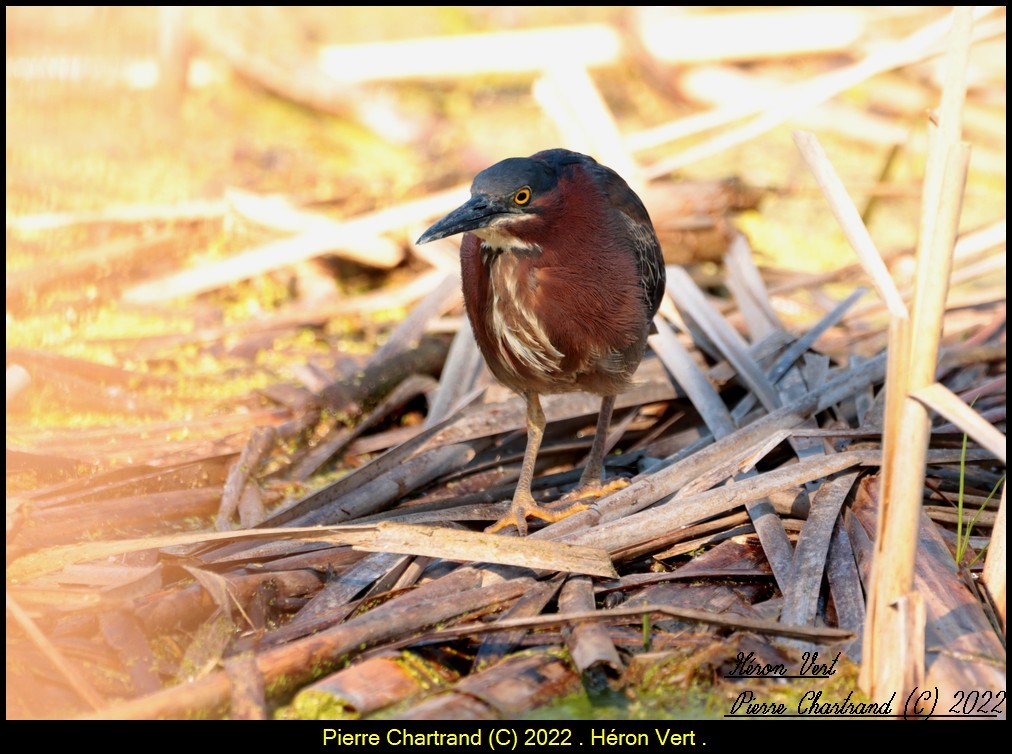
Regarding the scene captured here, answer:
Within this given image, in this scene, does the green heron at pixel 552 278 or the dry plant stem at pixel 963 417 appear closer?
the dry plant stem at pixel 963 417

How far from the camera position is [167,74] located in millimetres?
8625

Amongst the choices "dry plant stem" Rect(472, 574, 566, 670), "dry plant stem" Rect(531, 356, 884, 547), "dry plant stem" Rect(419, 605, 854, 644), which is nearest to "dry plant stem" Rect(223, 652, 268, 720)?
"dry plant stem" Rect(419, 605, 854, 644)

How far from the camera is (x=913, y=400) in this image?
2656 millimetres

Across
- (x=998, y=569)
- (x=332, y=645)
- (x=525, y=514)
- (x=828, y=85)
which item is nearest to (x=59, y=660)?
(x=332, y=645)

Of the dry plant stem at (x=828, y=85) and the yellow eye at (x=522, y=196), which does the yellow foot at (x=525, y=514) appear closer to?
the yellow eye at (x=522, y=196)

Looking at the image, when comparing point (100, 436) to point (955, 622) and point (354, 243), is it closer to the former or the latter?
point (354, 243)

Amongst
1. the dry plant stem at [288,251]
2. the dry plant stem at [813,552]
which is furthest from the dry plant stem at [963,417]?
the dry plant stem at [288,251]

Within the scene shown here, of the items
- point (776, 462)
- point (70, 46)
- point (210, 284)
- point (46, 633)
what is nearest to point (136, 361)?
point (210, 284)

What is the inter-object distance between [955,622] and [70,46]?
324 inches

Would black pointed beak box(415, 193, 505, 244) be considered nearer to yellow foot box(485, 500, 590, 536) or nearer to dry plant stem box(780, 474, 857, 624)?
yellow foot box(485, 500, 590, 536)

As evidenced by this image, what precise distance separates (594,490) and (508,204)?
1412mm

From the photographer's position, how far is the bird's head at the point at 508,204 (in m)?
3.62

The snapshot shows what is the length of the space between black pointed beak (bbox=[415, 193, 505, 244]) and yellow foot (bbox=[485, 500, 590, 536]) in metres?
1.24
